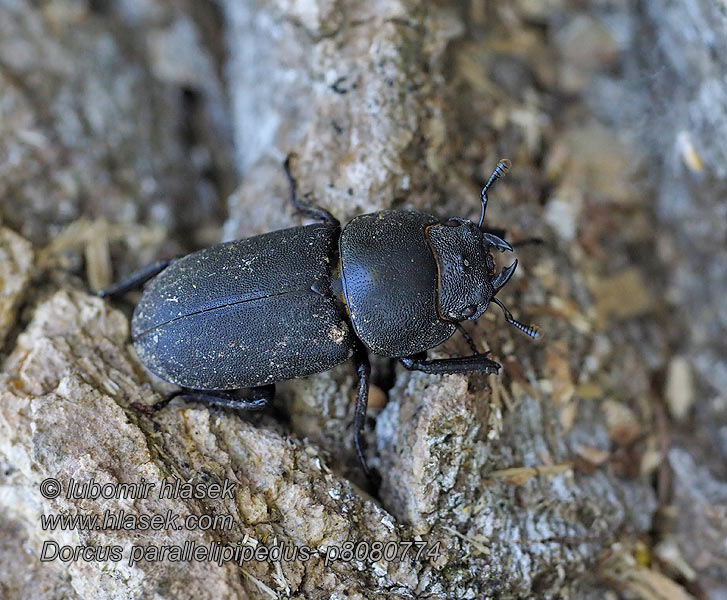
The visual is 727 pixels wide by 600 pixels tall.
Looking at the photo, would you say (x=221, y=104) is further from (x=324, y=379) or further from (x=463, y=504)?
(x=463, y=504)

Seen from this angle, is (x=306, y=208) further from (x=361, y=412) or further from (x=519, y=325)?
(x=519, y=325)

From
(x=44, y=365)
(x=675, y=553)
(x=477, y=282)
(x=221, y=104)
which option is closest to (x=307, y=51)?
(x=221, y=104)

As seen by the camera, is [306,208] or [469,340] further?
[306,208]

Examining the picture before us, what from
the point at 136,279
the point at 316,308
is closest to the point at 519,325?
the point at 316,308

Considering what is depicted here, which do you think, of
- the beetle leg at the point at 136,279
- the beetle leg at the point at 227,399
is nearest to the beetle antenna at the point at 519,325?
the beetle leg at the point at 227,399

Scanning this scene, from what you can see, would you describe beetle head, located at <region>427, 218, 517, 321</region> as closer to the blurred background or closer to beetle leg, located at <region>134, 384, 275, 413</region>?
the blurred background
